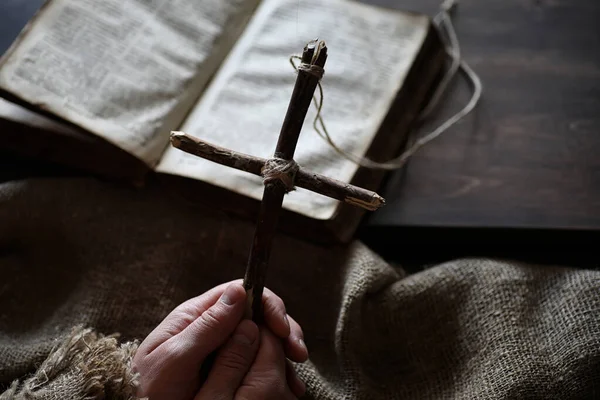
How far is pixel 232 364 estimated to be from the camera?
63cm

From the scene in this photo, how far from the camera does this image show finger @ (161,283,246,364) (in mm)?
619

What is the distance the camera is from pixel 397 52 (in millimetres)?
902

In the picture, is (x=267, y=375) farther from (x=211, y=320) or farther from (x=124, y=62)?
A: (x=124, y=62)

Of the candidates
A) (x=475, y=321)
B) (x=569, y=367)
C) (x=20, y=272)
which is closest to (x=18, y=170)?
(x=20, y=272)

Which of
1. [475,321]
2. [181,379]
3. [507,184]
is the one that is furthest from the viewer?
[507,184]

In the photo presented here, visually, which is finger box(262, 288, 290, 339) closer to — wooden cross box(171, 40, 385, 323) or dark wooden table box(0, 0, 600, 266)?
wooden cross box(171, 40, 385, 323)

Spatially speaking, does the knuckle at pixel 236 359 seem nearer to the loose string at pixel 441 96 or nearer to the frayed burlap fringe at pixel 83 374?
the frayed burlap fringe at pixel 83 374

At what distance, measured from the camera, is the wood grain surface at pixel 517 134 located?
0.84 m

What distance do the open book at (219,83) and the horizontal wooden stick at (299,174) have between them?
0.58 feet

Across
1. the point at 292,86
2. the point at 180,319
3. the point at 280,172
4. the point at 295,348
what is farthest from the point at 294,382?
the point at 292,86

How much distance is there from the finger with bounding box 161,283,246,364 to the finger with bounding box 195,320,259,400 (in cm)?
1

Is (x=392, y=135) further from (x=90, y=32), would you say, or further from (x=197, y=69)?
(x=90, y=32)

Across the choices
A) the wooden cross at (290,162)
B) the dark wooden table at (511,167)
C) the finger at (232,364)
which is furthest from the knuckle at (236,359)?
the dark wooden table at (511,167)

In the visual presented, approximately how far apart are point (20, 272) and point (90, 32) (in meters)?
0.33
